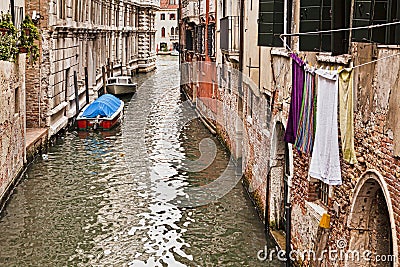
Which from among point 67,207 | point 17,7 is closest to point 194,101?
point 17,7

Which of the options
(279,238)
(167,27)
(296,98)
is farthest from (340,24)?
(167,27)

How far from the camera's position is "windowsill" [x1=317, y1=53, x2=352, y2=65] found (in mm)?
5987

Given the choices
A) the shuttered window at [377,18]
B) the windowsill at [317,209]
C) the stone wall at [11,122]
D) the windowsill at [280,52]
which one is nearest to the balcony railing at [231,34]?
the windowsill at [280,52]

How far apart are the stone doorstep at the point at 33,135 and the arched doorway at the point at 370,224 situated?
29.5ft

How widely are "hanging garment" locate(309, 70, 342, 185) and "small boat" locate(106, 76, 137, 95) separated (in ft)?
68.2

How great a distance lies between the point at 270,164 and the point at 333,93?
3.64 meters

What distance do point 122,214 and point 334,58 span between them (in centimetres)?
531

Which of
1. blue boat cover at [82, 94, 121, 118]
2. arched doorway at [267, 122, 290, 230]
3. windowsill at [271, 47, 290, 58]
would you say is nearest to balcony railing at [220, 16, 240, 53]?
windowsill at [271, 47, 290, 58]

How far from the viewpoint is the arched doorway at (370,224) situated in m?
5.61

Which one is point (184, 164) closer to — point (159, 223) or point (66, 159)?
point (66, 159)

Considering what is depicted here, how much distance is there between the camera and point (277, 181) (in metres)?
9.42

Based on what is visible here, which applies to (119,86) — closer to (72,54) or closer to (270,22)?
(72,54)

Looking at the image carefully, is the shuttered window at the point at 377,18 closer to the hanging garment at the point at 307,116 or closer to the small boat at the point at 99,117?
the hanging garment at the point at 307,116

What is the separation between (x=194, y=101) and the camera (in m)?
24.2
